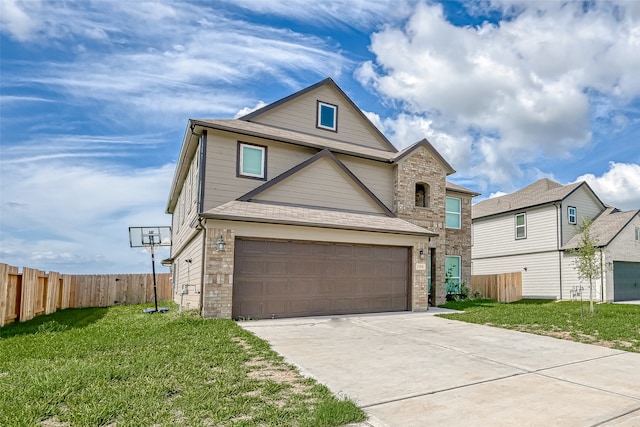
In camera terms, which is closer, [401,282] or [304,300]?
[304,300]

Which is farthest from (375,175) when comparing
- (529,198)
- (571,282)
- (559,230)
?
(529,198)

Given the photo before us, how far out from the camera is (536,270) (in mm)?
22938

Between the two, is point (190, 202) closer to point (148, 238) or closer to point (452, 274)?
point (148, 238)

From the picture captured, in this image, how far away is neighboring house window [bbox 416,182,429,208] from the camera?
1750 cm

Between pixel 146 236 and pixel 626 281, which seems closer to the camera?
pixel 146 236

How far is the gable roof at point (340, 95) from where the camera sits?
50.0 ft


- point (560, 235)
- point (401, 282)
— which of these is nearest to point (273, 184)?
point (401, 282)

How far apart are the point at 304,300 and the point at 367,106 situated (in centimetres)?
1076

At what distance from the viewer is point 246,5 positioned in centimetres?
1051

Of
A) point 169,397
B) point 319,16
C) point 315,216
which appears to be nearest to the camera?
point 169,397

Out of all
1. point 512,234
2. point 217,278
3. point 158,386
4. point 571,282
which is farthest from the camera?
point 512,234

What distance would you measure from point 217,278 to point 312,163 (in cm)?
543

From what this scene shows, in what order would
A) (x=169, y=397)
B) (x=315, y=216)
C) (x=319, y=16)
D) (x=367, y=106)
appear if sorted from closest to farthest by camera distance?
(x=169, y=397), (x=319, y=16), (x=315, y=216), (x=367, y=106)

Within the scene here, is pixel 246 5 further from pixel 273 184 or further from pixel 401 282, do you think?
pixel 401 282
